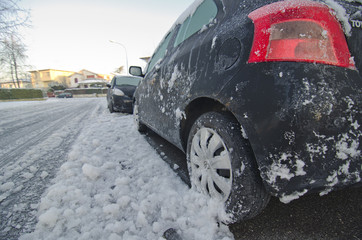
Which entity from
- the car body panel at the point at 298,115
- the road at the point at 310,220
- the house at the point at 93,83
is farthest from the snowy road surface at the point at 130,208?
the house at the point at 93,83

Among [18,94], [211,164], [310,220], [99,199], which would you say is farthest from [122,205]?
[18,94]

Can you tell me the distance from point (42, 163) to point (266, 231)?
2.58m

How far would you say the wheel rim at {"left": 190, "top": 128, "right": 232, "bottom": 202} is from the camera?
1.16 metres

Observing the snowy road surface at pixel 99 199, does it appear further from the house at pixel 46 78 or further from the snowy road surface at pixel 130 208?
the house at pixel 46 78

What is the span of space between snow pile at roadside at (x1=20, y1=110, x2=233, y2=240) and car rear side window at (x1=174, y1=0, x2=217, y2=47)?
1432mm

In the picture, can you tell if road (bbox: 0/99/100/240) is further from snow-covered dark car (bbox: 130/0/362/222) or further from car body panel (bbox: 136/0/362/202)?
car body panel (bbox: 136/0/362/202)

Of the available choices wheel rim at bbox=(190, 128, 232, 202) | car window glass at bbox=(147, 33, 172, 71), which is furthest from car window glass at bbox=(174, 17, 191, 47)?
wheel rim at bbox=(190, 128, 232, 202)

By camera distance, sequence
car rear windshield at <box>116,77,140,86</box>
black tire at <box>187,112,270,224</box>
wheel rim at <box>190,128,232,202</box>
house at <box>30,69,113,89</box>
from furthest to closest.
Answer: house at <box>30,69,113,89</box>
car rear windshield at <box>116,77,140,86</box>
wheel rim at <box>190,128,232,202</box>
black tire at <box>187,112,270,224</box>

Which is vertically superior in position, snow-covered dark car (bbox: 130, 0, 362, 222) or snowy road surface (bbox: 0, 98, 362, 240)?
snow-covered dark car (bbox: 130, 0, 362, 222)

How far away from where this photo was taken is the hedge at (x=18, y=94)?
24531 mm

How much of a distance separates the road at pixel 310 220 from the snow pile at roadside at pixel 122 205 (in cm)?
22

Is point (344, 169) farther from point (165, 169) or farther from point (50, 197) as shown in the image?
point (50, 197)

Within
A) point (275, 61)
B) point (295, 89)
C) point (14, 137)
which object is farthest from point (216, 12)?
point (14, 137)

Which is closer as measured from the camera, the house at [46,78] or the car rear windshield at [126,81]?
the car rear windshield at [126,81]
